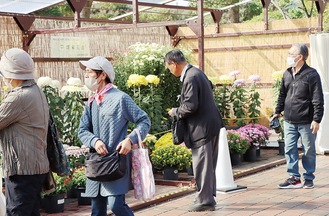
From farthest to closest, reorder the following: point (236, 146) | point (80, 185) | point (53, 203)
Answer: point (236, 146) → point (80, 185) → point (53, 203)

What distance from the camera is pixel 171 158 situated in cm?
880

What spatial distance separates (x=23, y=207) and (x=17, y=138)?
1.58 feet

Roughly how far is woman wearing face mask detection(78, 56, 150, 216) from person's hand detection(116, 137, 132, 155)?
0.01 m

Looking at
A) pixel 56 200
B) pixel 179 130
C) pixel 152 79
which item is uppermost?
pixel 152 79

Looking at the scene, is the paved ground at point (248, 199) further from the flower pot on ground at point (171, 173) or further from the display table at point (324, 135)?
the display table at point (324, 135)

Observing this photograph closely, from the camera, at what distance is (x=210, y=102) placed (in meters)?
6.92

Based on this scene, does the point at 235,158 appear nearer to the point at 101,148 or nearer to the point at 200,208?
the point at 200,208

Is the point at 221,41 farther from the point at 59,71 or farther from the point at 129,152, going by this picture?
the point at 129,152

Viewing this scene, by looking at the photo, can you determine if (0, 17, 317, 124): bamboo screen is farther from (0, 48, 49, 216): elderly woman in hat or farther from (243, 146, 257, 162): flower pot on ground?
(0, 48, 49, 216): elderly woman in hat

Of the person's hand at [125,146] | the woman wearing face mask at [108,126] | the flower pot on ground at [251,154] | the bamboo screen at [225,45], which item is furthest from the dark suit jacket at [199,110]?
the bamboo screen at [225,45]

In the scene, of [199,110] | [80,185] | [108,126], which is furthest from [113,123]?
[80,185]

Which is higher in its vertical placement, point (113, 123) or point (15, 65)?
point (15, 65)

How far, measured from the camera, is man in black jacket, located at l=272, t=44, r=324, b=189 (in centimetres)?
795

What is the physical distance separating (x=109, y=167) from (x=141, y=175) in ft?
0.93
